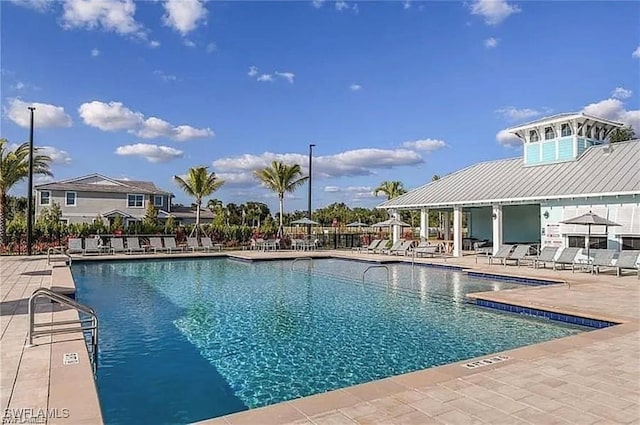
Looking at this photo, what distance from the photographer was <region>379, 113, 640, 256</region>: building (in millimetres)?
15391

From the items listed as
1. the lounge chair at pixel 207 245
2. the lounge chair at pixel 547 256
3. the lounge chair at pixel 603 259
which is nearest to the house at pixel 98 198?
the lounge chair at pixel 207 245

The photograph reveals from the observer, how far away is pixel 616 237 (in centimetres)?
1529

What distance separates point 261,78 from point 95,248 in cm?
1058

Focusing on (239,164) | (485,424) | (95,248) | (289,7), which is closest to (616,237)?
(289,7)

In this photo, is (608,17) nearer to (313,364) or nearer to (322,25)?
(322,25)

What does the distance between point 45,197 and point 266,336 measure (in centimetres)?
3114

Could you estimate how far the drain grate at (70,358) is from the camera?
15.4ft

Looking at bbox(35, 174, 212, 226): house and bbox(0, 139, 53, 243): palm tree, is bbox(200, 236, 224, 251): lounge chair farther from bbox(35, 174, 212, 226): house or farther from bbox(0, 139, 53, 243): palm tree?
bbox(35, 174, 212, 226): house

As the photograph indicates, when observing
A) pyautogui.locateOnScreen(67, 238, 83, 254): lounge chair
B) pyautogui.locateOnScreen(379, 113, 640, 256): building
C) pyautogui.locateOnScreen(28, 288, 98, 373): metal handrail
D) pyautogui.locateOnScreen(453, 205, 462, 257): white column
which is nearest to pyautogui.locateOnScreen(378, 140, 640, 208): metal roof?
pyautogui.locateOnScreen(379, 113, 640, 256): building

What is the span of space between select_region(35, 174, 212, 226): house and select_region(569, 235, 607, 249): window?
2800 cm

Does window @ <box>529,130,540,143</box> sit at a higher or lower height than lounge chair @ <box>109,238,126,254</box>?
higher

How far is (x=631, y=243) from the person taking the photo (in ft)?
48.9

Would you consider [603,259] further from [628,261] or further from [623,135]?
[623,135]

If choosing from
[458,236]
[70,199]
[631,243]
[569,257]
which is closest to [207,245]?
[458,236]
